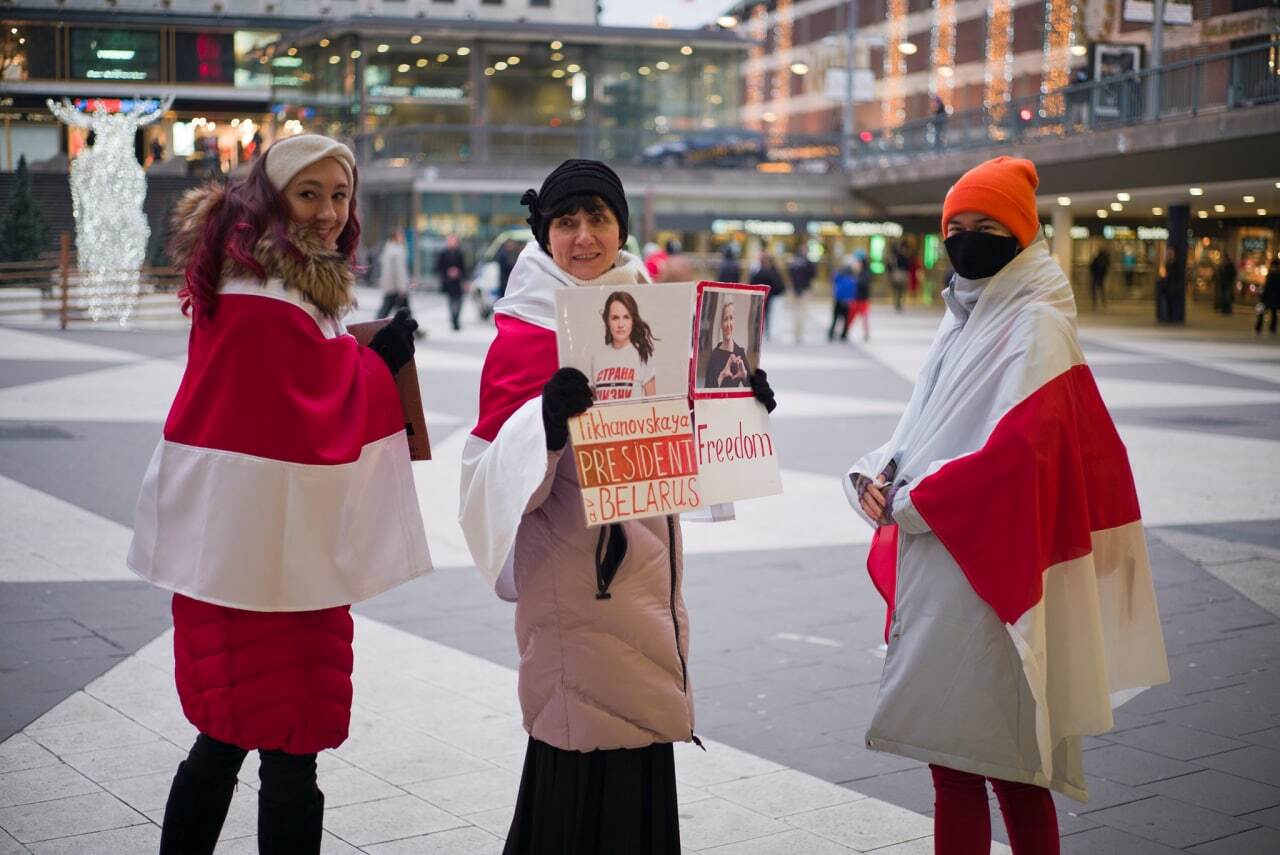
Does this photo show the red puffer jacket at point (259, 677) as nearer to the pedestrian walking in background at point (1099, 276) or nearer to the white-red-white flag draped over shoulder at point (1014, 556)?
the white-red-white flag draped over shoulder at point (1014, 556)

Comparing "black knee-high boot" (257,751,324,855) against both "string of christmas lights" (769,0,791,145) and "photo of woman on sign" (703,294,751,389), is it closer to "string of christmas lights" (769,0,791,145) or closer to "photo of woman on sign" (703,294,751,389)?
"photo of woman on sign" (703,294,751,389)

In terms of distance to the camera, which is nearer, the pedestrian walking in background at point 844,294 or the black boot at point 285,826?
the black boot at point 285,826

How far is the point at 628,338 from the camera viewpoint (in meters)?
3.12

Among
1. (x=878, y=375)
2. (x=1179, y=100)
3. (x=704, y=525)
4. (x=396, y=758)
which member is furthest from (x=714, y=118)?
(x=396, y=758)

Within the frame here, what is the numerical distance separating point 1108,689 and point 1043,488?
0.55m

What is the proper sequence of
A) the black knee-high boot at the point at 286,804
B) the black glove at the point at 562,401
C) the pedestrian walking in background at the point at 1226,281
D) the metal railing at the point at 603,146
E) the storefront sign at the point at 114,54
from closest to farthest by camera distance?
the black glove at the point at 562,401 → the black knee-high boot at the point at 286,804 → the pedestrian walking in background at the point at 1226,281 → the metal railing at the point at 603,146 → the storefront sign at the point at 114,54

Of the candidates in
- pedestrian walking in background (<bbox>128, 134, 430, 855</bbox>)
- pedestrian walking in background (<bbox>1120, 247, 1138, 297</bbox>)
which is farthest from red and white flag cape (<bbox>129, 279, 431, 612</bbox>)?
pedestrian walking in background (<bbox>1120, 247, 1138, 297</bbox>)

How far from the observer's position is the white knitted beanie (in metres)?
3.36

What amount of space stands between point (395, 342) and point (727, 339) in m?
0.85

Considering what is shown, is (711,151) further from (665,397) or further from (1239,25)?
(665,397)

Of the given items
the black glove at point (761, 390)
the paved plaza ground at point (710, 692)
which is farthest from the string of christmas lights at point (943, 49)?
the black glove at point (761, 390)

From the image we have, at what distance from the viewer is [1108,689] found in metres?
3.40

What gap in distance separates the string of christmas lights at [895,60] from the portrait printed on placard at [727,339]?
64506mm

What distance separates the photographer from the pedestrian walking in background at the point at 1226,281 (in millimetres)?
34250
